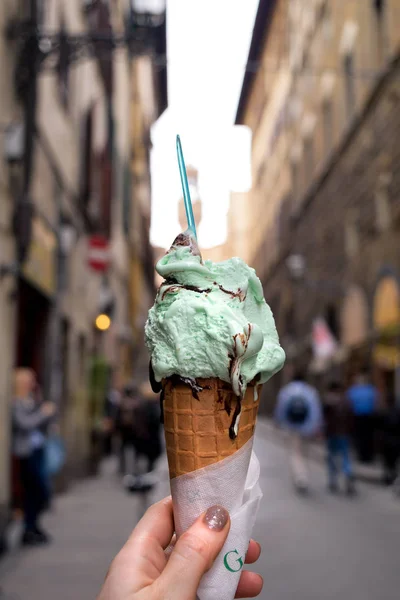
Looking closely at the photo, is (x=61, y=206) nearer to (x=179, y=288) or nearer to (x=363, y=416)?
(x=363, y=416)

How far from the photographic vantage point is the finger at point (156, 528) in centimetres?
192

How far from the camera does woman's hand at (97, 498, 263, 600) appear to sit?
5.50 ft

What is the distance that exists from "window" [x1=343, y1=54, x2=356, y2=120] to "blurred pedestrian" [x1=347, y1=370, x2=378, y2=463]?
24.0 feet

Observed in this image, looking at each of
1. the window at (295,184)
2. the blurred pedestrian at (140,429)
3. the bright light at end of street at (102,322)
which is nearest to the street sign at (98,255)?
the bright light at end of street at (102,322)

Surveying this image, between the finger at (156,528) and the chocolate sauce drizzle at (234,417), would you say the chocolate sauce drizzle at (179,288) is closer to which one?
the chocolate sauce drizzle at (234,417)

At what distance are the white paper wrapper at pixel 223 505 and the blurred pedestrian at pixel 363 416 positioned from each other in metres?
11.2

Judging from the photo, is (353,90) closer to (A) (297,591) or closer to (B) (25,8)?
(B) (25,8)

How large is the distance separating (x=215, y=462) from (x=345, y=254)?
1781 centimetres

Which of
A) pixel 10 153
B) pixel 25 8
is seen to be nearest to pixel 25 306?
pixel 10 153

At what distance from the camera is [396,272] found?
47.0 ft

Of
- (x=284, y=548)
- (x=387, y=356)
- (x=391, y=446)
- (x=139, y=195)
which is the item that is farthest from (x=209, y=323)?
(x=139, y=195)

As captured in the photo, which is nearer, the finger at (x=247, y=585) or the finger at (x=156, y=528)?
the finger at (x=156, y=528)

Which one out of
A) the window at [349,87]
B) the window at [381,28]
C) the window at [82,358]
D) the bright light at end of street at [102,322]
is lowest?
the window at [82,358]

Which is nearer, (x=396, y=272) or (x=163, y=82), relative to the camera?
(x=396, y=272)
